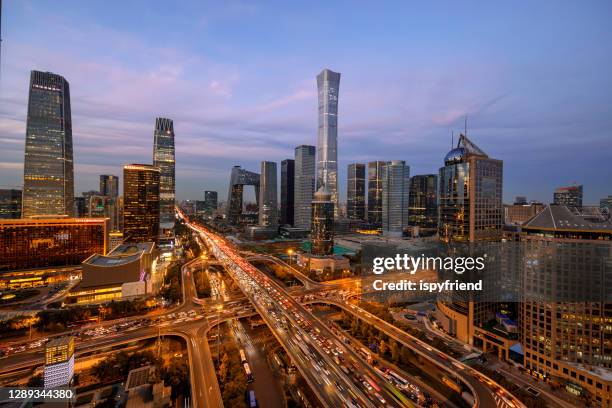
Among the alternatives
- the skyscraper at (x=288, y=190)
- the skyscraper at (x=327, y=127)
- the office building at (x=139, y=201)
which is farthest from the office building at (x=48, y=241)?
the skyscraper at (x=288, y=190)

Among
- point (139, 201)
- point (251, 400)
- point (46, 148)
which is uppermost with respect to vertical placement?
point (46, 148)

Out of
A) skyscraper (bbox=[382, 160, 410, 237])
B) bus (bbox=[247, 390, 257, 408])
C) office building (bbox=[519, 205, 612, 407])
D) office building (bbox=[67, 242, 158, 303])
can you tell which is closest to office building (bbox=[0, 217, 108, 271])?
office building (bbox=[67, 242, 158, 303])

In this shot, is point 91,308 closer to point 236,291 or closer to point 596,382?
point 236,291

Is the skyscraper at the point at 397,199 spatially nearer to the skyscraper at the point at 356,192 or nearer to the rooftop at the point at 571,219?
the skyscraper at the point at 356,192

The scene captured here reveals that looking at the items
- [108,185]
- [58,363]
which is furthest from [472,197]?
[108,185]

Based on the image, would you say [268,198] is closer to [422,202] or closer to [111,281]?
[422,202]

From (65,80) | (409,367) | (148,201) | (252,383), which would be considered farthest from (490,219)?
(65,80)
